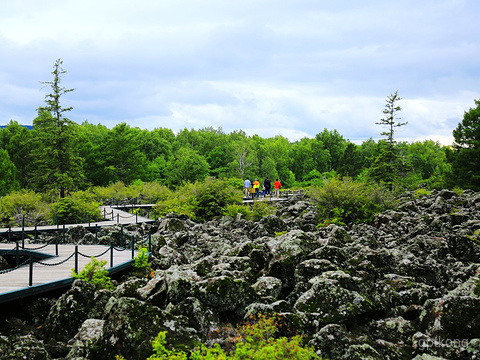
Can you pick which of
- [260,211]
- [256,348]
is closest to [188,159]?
[260,211]

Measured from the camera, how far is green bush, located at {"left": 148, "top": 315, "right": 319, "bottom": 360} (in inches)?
236

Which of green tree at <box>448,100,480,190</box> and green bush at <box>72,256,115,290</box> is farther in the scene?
green tree at <box>448,100,480,190</box>

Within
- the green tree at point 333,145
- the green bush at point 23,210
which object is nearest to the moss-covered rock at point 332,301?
the green bush at point 23,210

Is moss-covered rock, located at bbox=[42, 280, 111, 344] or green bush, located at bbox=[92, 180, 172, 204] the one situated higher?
green bush, located at bbox=[92, 180, 172, 204]

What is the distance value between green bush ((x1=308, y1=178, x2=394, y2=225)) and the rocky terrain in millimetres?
8177

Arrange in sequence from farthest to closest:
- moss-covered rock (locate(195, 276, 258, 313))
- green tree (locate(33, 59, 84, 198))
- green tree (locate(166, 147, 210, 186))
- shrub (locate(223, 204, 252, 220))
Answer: green tree (locate(166, 147, 210, 186))
green tree (locate(33, 59, 84, 198))
shrub (locate(223, 204, 252, 220))
moss-covered rock (locate(195, 276, 258, 313))

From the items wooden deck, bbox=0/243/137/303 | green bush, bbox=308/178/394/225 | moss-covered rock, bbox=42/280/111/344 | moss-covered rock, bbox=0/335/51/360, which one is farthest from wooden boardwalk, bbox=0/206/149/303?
green bush, bbox=308/178/394/225

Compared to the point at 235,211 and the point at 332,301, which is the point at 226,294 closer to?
the point at 332,301

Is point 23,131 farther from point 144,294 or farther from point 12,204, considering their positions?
point 144,294

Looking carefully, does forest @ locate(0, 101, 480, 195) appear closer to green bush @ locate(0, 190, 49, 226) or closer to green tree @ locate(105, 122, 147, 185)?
green tree @ locate(105, 122, 147, 185)

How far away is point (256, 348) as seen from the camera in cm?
700

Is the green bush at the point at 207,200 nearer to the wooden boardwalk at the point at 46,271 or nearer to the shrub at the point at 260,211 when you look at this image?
the shrub at the point at 260,211

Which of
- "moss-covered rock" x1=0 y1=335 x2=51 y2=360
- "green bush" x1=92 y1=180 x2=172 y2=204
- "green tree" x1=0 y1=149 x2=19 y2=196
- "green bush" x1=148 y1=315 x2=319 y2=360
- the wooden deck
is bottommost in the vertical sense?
"moss-covered rock" x1=0 y1=335 x2=51 y2=360

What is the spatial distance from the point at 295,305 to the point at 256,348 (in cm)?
158
